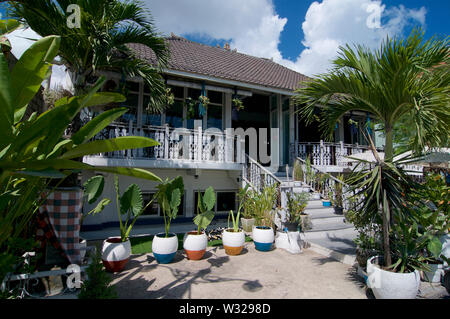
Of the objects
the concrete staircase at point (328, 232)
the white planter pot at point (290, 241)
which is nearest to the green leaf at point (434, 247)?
the concrete staircase at point (328, 232)

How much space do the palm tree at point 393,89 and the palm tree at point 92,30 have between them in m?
4.24

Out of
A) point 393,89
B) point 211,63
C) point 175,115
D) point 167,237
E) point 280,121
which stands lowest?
point 167,237

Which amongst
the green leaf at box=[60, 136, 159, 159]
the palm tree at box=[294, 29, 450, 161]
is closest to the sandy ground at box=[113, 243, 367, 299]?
the palm tree at box=[294, 29, 450, 161]

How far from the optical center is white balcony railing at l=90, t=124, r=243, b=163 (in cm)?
712

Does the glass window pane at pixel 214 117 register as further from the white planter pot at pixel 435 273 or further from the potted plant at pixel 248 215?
the white planter pot at pixel 435 273

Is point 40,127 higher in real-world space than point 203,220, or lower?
higher

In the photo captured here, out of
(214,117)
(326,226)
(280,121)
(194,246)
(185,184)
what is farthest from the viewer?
(280,121)

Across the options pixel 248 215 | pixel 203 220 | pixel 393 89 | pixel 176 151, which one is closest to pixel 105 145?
pixel 203 220

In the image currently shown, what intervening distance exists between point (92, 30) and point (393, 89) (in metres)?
5.56

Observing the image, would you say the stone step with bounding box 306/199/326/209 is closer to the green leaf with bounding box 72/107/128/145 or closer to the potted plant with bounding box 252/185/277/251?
the potted plant with bounding box 252/185/277/251

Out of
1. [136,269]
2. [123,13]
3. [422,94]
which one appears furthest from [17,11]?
[422,94]

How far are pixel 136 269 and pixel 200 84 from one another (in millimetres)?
6258

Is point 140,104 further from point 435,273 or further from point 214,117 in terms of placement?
point 435,273

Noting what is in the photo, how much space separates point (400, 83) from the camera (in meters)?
3.25
